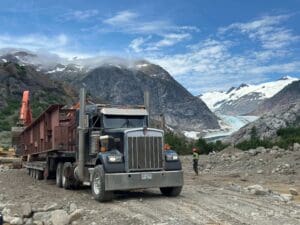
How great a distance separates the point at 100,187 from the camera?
1546 cm

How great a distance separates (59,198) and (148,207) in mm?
3934

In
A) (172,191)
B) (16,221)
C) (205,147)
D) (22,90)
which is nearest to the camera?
(16,221)

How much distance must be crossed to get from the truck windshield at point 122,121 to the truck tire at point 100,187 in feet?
5.28

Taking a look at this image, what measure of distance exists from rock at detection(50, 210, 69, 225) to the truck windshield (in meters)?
4.46

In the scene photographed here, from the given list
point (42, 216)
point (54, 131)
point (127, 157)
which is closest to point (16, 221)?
point (42, 216)

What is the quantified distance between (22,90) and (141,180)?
94.7 m

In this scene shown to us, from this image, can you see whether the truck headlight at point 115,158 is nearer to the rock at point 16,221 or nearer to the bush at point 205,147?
the rock at point 16,221

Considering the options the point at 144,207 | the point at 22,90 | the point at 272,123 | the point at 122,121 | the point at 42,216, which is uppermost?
the point at 22,90

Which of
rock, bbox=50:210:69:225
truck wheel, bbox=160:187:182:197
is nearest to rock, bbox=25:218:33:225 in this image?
rock, bbox=50:210:69:225

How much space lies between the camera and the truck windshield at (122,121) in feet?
54.8

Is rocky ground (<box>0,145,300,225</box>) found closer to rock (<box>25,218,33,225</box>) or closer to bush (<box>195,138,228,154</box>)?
rock (<box>25,218,33,225</box>)

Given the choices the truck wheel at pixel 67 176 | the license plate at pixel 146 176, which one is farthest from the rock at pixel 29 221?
the truck wheel at pixel 67 176

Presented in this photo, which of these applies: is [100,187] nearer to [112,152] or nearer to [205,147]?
[112,152]

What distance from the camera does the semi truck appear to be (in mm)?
15500
